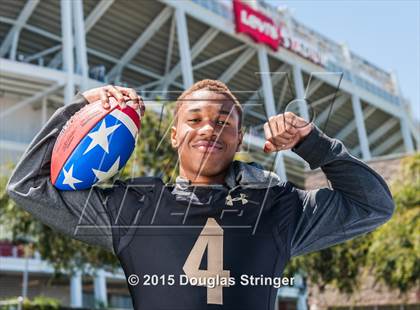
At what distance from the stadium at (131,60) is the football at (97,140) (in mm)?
23566

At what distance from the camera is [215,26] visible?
3606cm

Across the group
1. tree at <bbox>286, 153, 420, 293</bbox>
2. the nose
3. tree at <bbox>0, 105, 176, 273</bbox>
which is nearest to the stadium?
tree at <bbox>286, 153, 420, 293</bbox>

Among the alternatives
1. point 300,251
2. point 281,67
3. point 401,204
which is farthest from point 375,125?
point 300,251

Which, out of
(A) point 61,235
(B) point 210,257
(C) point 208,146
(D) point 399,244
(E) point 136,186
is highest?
(A) point 61,235

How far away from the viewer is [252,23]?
36844 mm

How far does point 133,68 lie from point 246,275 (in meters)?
36.0

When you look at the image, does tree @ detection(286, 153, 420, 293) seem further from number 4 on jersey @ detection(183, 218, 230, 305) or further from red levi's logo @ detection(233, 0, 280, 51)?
red levi's logo @ detection(233, 0, 280, 51)

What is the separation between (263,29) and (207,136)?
3582 cm

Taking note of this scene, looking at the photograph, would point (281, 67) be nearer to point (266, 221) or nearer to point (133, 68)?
point (133, 68)

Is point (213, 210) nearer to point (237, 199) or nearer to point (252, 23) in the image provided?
point (237, 199)

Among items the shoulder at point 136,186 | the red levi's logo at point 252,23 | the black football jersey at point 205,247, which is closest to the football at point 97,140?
the shoulder at point 136,186

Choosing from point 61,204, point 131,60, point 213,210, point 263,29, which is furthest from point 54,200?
point 263,29

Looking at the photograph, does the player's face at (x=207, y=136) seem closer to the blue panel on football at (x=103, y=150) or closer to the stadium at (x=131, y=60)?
the blue panel on football at (x=103, y=150)

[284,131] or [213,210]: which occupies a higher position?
[284,131]
